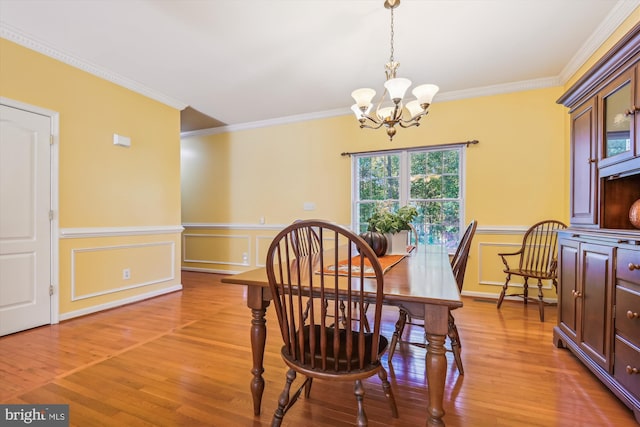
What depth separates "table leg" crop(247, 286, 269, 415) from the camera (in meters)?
1.44

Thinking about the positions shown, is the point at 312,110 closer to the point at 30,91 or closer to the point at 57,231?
the point at 30,91

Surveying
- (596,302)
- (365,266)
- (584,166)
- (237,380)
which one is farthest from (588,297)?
(237,380)

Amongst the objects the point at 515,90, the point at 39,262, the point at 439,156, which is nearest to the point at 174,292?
the point at 39,262

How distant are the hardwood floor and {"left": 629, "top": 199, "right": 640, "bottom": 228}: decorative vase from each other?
3.22ft

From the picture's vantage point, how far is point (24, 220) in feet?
8.80

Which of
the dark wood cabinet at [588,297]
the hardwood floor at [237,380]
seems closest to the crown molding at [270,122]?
the hardwood floor at [237,380]

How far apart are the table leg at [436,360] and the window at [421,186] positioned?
9.20ft

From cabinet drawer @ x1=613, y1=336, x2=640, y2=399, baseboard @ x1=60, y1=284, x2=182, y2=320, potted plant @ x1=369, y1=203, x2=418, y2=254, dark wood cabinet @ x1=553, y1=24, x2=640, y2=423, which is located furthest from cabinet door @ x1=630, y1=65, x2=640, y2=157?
baseboard @ x1=60, y1=284, x2=182, y2=320

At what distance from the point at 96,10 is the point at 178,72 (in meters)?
1.01

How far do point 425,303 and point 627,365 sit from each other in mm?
1316

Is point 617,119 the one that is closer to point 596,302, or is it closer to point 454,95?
point 596,302

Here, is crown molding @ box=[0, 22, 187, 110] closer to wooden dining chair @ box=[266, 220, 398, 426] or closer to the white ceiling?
the white ceiling

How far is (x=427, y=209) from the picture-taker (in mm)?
4023

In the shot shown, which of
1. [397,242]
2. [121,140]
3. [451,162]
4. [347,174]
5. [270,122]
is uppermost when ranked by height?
[270,122]
